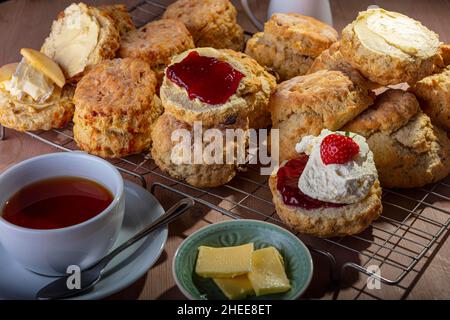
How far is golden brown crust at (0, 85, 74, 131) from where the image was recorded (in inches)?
114

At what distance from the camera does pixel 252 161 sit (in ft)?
9.27

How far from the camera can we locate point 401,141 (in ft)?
8.53

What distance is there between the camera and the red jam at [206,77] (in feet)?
8.29

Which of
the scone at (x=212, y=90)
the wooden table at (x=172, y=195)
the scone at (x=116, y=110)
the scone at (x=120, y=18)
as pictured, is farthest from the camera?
the scone at (x=120, y=18)

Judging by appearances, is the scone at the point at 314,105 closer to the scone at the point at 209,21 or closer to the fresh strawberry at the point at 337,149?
the fresh strawberry at the point at 337,149

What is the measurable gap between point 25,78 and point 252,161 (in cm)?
109

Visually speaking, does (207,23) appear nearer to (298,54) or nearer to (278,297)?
(298,54)

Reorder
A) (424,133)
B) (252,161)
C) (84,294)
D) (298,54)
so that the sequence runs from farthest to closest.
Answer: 1. (298,54)
2. (252,161)
3. (424,133)
4. (84,294)

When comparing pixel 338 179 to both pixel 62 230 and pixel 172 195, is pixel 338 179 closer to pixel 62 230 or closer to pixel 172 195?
pixel 172 195

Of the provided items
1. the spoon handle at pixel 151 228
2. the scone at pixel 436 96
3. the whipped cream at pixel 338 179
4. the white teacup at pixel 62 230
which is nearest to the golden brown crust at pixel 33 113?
the white teacup at pixel 62 230

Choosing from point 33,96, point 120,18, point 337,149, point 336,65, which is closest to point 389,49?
point 336,65

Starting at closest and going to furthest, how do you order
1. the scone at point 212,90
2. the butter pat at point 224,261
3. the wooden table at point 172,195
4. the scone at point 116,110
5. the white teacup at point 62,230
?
the white teacup at point 62,230
the butter pat at point 224,261
the wooden table at point 172,195
the scone at point 212,90
the scone at point 116,110

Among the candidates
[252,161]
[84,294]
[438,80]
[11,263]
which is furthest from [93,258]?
[438,80]

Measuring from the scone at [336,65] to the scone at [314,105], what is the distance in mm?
36
